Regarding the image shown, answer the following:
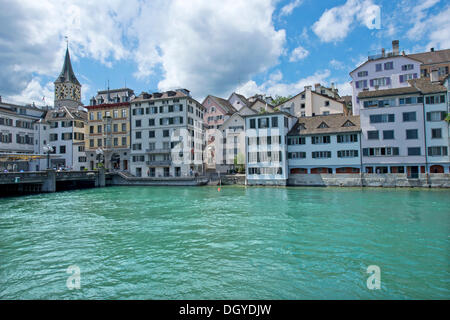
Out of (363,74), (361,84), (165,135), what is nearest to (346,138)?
(361,84)

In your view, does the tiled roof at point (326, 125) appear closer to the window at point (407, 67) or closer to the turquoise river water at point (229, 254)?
the window at point (407, 67)

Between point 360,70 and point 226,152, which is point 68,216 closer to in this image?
point 226,152

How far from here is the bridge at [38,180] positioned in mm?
35188

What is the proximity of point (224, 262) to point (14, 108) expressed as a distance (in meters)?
67.7

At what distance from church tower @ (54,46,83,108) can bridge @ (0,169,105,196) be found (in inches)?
2353

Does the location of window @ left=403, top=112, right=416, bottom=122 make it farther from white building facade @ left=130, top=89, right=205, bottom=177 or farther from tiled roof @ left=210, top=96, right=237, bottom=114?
white building facade @ left=130, top=89, right=205, bottom=177

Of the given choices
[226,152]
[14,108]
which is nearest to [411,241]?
[226,152]

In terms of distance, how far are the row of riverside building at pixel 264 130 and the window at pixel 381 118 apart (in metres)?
0.14

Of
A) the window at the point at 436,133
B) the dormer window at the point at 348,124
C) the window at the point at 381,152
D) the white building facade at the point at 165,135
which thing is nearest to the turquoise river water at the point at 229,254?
the window at the point at 381,152

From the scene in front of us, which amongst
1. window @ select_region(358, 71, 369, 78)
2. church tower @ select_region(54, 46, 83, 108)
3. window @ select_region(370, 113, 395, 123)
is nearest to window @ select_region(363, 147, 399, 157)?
window @ select_region(370, 113, 395, 123)

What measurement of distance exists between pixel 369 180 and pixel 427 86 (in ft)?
50.7

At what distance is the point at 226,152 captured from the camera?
2196 inches

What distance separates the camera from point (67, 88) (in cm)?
9988

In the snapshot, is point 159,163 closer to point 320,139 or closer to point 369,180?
point 320,139
